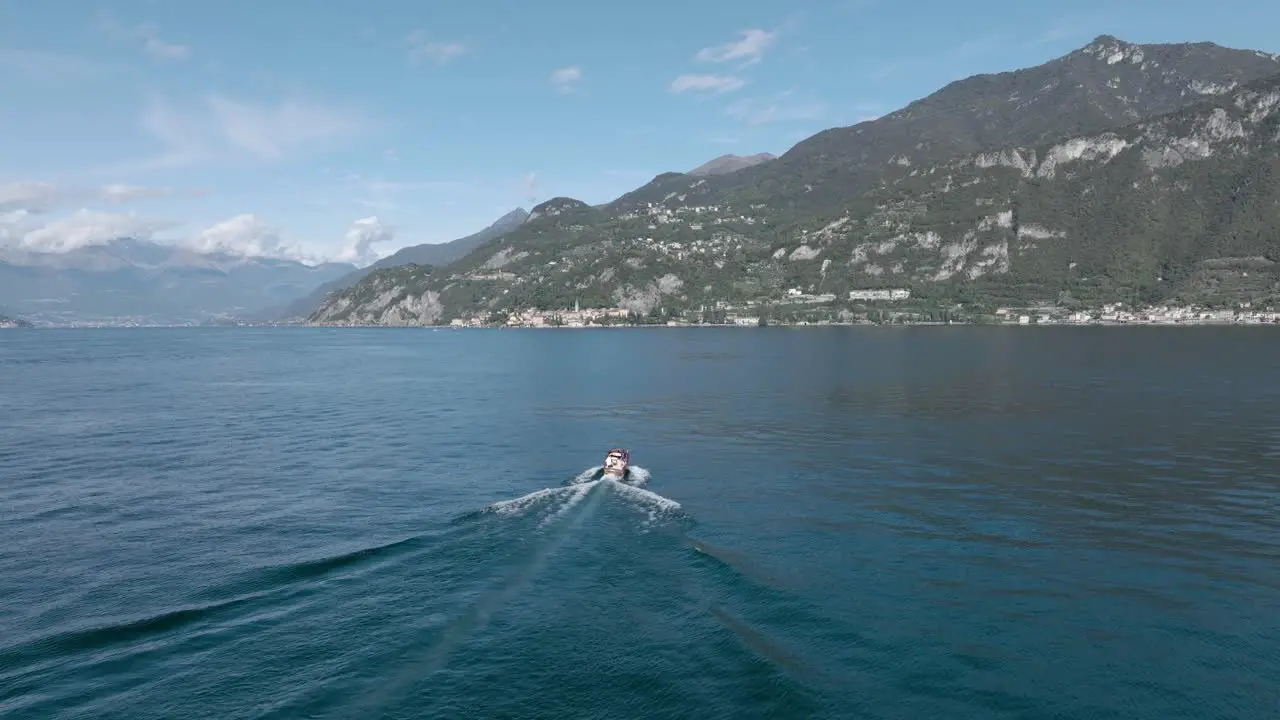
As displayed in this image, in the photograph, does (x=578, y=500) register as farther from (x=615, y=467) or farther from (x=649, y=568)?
(x=649, y=568)

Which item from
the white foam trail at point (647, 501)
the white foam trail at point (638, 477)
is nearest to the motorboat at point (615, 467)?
the white foam trail at point (638, 477)

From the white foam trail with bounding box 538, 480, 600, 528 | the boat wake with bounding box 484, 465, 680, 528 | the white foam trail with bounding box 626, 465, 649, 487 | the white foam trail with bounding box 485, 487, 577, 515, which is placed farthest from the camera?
the white foam trail with bounding box 626, 465, 649, 487

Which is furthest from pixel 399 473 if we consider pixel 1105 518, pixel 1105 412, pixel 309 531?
pixel 1105 412

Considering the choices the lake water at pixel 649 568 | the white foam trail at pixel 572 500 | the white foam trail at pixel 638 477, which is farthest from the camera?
the white foam trail at pixel 638 477

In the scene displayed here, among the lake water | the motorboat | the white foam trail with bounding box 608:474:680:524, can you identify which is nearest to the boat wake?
the white foam trail with bounding box 608:474:680:524

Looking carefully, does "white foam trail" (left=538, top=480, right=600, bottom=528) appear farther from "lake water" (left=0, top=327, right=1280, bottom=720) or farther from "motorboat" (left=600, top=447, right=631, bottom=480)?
"motorboat" (left=600, top=447, right=631, bottom=480)

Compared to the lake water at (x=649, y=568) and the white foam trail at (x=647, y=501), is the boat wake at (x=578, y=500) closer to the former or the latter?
the white foam trail at (x=647, y=501)

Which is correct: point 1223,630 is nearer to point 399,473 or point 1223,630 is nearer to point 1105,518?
point 1105,518

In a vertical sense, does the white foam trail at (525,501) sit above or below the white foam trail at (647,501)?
above
